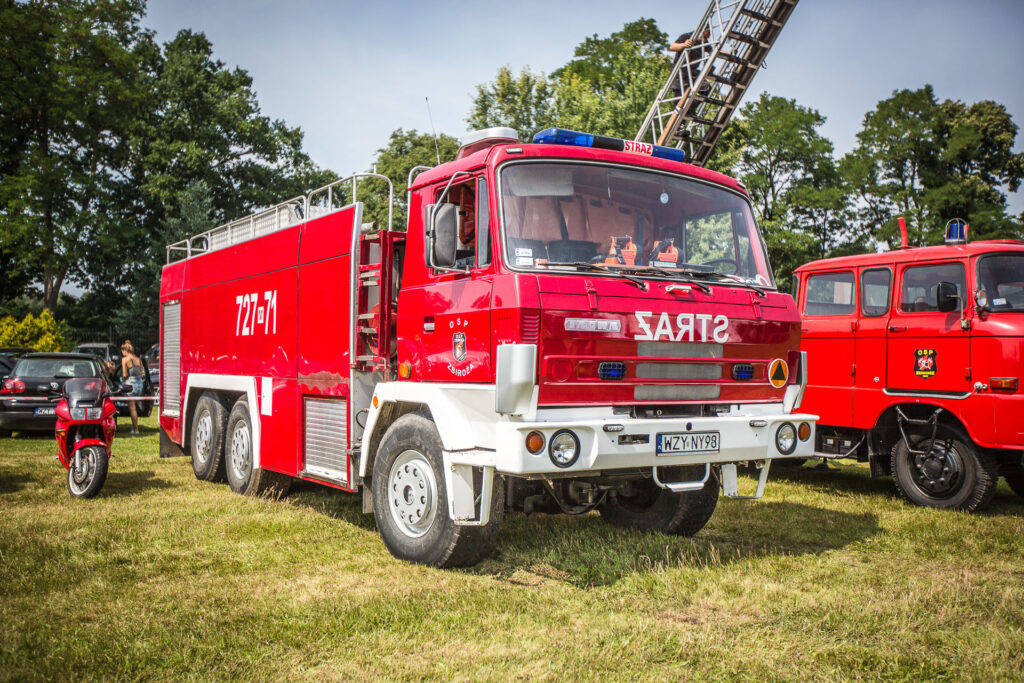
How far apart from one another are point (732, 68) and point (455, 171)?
1544 centimetres

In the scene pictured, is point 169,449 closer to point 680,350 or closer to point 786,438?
point 680,350

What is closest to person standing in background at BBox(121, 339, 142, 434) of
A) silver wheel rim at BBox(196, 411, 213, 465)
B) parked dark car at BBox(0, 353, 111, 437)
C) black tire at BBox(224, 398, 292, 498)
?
parked dark car at BBox(0, 353, 111, 437)

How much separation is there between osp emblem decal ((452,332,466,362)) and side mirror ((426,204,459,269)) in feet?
1.56

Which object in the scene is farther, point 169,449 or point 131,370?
Result: point 131,370

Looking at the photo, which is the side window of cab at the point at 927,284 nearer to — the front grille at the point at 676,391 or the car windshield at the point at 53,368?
the front grille at the point at 676,391

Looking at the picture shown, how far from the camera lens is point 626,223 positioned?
5809 mm

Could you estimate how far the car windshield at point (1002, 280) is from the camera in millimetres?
7934

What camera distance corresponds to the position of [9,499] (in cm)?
836

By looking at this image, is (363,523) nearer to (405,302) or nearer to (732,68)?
(405,302)

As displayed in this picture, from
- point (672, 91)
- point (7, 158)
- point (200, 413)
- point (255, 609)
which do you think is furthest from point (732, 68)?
point (7, 158)

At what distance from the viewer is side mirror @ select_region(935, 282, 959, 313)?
8.13m

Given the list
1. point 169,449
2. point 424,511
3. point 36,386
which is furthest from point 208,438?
point 36,386

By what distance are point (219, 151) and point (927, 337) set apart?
36.8 meters

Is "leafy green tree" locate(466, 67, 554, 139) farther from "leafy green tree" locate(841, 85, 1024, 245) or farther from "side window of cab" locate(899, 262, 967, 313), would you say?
"side window of cab" locate(899, 262, 967, 313)
